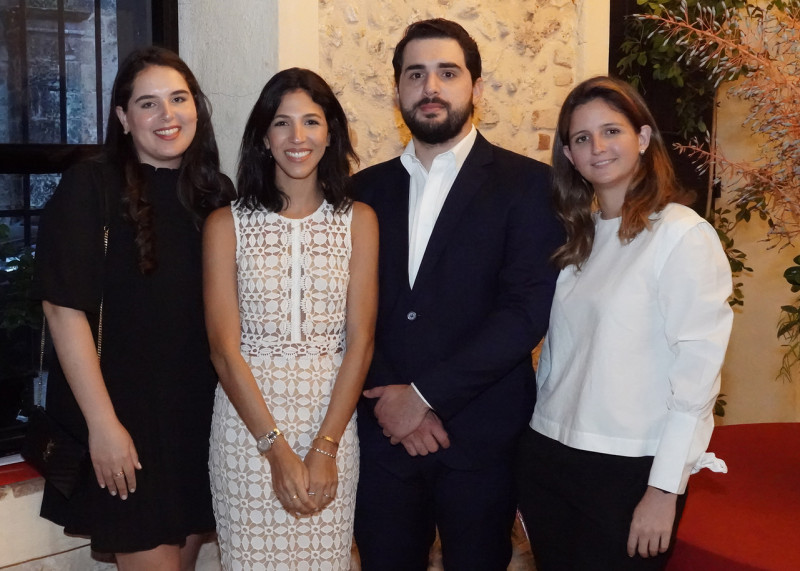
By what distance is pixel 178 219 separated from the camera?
2.30m

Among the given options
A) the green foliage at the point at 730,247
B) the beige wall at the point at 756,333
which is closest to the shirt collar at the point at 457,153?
the green foliage at the point at 730,247

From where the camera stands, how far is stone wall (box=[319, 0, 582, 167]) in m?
2.98

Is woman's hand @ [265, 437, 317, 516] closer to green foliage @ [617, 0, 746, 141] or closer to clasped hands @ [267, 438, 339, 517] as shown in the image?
clasped hands @ [267, 438, 339, 517]

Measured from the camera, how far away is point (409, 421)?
2.28 metres

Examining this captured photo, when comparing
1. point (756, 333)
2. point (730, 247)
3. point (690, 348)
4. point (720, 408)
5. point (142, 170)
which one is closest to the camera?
point (690, 348)

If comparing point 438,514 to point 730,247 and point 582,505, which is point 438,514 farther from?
point 730,247

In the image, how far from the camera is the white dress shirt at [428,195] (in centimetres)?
240

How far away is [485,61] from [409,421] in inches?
64.8

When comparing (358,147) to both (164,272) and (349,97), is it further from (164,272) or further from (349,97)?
(164,272)

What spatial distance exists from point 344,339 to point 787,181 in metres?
1.21

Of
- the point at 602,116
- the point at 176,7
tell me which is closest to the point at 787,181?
the point at 602,116

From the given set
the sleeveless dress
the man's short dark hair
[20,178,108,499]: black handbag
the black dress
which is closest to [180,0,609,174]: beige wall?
the man's short dark hair

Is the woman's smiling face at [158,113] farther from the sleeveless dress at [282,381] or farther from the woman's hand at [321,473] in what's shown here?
the woman's hand at [321,473]

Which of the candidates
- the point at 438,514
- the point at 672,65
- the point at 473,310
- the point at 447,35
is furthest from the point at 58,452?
the point at 672,65
